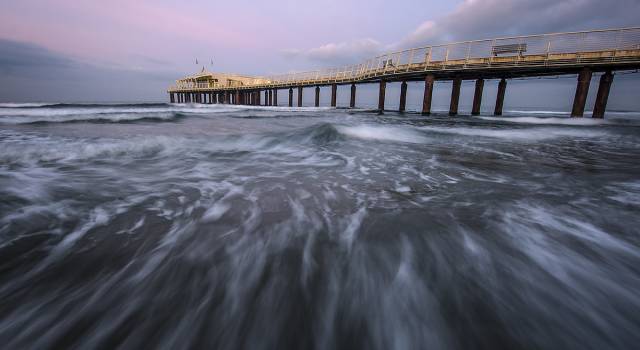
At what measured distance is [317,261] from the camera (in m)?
1.92

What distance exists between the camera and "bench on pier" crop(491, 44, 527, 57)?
14.1 metres

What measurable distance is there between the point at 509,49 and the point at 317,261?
1718 cm

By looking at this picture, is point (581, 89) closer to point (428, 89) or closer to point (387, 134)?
point (428, 89)

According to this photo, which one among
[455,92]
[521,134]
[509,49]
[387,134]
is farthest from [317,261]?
[455,92]

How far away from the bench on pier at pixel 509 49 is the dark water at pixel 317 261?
512 inches


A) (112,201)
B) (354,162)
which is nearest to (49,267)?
(112,201)

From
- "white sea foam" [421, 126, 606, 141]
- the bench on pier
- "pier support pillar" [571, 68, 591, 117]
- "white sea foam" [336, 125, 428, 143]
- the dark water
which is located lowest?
the dark water

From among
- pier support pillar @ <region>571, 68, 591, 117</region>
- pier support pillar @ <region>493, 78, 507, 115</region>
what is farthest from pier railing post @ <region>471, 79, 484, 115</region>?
pier support pillar @ <region>571, 68, 591, 117</region>

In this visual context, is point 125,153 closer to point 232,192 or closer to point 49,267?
point 232,192

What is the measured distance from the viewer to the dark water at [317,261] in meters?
1.33

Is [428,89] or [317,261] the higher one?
[428,89]

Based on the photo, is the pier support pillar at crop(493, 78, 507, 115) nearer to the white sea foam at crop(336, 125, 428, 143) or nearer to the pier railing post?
the pier railing post

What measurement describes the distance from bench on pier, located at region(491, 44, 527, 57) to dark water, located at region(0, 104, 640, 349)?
12994 mm

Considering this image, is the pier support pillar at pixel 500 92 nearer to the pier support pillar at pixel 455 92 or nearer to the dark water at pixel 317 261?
the pier support pillar at pixel 455 92
